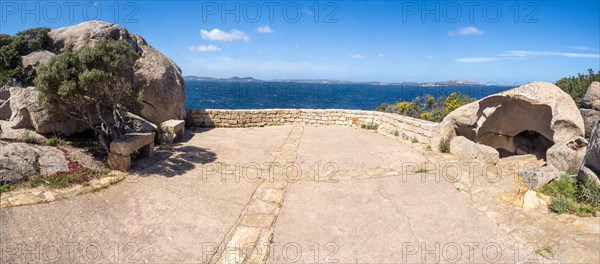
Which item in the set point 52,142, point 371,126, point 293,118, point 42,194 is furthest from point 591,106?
point 52,142

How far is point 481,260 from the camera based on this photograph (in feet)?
15.5

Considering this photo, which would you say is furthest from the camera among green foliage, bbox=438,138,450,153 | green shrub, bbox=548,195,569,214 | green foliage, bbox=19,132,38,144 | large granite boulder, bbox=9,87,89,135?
green foliage, bbox=438,138,450,153

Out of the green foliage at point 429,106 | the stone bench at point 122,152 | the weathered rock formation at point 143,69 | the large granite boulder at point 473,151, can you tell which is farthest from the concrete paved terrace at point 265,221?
the green foliage at point 429,106

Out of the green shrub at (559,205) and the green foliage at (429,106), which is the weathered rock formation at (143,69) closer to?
the green shrub at (559,205)

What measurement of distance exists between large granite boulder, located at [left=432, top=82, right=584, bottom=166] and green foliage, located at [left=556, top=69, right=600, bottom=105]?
802 centimetres

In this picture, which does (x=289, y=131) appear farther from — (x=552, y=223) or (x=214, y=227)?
(x=552, y=223)

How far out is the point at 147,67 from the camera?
11547 millimetres

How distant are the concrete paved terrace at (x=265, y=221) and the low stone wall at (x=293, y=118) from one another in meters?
4.94

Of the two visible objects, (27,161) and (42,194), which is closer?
(42,194)

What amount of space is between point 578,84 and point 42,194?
23.3m

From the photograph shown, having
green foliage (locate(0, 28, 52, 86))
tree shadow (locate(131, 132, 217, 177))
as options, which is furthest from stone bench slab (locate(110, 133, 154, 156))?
green foliage (locate(0, 28, 52, 86))

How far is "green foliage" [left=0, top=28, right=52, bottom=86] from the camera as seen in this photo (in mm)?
9836

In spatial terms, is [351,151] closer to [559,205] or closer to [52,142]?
[559,205]

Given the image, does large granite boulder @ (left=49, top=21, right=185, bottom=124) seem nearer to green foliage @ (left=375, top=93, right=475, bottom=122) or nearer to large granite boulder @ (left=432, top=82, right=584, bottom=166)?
large granite boulder @ (left=432, top=82, right=584, bottom=166)
